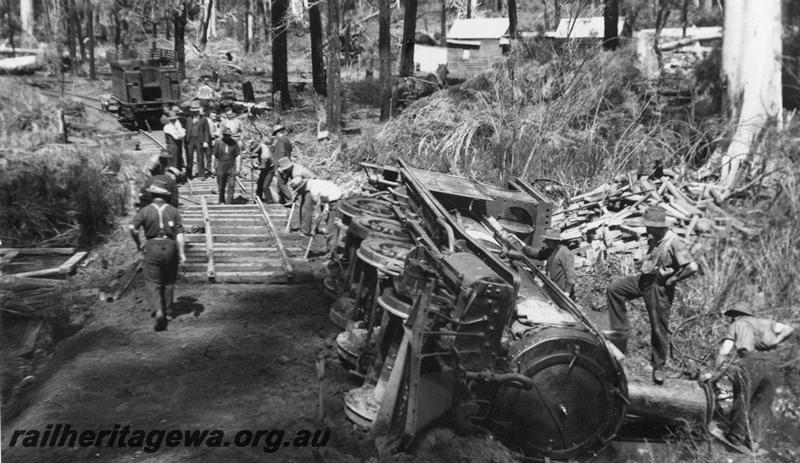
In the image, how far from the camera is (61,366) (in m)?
8.34

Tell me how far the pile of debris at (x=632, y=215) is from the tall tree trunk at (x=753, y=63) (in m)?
2.04

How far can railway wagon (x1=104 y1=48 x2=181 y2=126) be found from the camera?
24.9 meters

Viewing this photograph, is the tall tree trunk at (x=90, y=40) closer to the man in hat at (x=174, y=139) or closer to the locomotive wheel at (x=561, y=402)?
the man in hat at (x=174, y=139)

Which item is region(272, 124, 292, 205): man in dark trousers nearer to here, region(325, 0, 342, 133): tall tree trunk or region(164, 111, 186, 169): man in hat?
region(164, 111, 186, 169): man in hat

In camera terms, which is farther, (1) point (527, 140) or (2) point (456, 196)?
(1) point (527, 140)

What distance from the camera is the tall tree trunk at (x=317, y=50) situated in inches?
1072

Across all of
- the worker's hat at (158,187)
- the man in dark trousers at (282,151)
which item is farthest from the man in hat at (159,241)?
the man in dark trousers at (282,151)

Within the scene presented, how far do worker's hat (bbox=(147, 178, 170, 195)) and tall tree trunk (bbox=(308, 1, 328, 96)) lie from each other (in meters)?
19.0

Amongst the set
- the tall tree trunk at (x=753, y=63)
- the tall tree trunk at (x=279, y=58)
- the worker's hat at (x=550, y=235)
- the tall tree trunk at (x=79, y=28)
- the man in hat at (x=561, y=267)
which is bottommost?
the man in hat at (x=561, y=267)

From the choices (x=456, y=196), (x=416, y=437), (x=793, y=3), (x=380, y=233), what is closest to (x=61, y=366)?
(x=380, y=233)

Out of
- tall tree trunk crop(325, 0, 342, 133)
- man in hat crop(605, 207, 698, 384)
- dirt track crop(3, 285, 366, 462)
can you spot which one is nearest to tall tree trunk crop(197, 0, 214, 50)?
tall tree trunk crop(325, 0, 342, 133)

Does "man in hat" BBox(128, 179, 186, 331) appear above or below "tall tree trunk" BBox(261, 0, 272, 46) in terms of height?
below

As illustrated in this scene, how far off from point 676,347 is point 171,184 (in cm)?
716

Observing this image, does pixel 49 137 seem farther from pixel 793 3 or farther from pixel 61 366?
pixel 793 3
